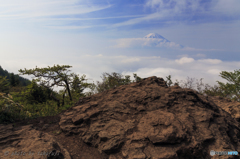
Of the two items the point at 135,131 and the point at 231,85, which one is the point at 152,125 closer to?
the point at 135,131

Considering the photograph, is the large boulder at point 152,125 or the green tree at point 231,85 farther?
the green tree at point 231,85

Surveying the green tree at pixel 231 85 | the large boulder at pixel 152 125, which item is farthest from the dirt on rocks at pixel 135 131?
the green tree at pixel 231 85

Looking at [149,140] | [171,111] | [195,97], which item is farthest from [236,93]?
[149,140]

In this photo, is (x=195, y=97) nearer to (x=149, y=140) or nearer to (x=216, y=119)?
(x=216, y=119)

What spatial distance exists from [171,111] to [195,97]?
1.62m

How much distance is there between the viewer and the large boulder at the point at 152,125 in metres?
4.73

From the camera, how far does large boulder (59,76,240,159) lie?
473 cm

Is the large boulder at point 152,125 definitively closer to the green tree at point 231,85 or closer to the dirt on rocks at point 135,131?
the dirt on rocks at point 135,131

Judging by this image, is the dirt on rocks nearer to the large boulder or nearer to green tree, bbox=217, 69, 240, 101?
the large boulder

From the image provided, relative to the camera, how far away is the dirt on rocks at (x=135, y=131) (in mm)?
4688

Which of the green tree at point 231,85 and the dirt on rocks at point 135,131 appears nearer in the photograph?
the dirt on rocks at point 135,131

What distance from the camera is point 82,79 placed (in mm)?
15820

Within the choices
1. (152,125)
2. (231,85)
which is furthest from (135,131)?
(231,85)

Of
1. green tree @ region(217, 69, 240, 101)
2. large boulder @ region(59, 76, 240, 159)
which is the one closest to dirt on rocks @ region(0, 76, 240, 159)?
large boulder @ region(59, 76, 240, 159)
